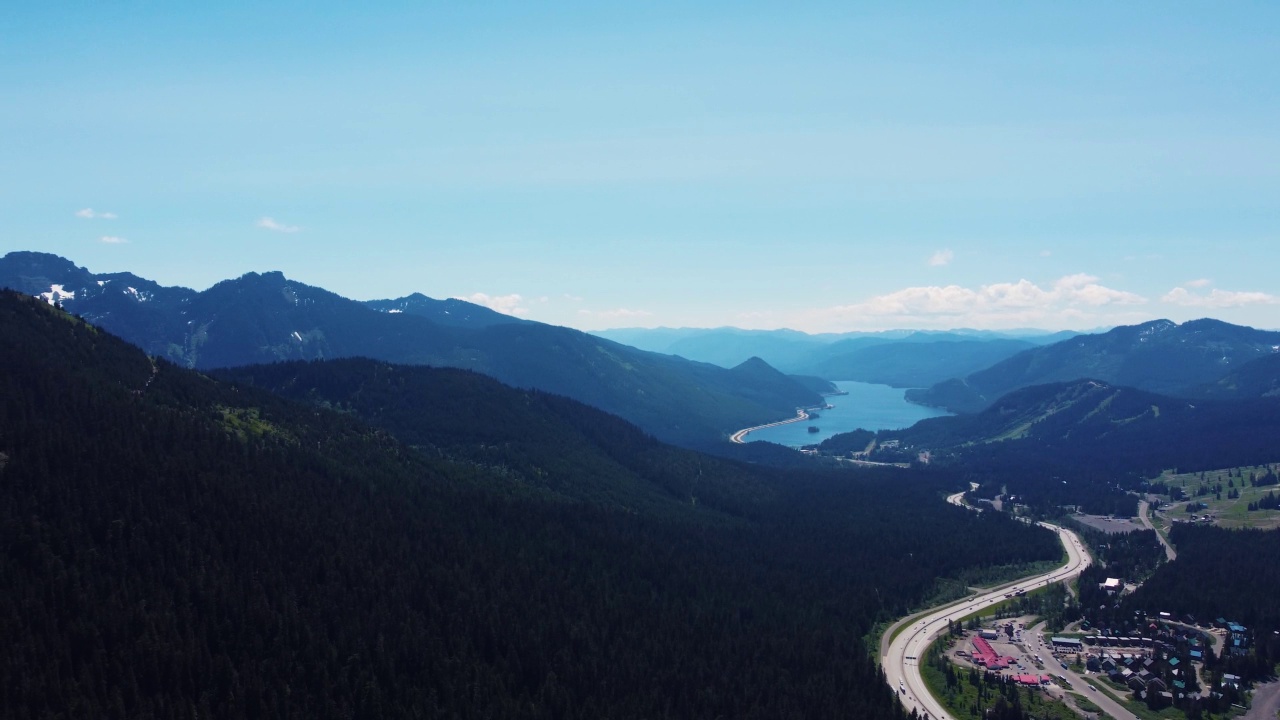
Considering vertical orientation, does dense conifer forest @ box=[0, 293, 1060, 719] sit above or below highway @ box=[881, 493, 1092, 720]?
above

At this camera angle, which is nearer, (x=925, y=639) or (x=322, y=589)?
(x=322, y=589)

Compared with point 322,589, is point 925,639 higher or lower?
lower

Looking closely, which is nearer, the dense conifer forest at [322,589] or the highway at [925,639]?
the dense conifer forest at [322,589]

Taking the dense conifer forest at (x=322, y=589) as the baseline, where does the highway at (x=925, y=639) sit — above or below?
below

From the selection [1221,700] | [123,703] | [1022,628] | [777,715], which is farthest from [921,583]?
[123,703]
